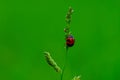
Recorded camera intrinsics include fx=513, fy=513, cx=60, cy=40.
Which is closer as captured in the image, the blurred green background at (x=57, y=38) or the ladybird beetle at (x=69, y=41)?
the ladybird beetle at (x=69, y=41)

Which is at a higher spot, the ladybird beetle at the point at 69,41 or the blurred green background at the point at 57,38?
the ladybird beetle at the point at 69,41

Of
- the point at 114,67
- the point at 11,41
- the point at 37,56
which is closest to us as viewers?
the point at 114,67

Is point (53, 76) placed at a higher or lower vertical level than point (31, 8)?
lower

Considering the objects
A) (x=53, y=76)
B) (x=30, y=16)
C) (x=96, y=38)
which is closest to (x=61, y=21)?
(x=30, y=16)

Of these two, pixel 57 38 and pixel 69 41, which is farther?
pixel 57 38

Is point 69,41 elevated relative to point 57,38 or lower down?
elevated

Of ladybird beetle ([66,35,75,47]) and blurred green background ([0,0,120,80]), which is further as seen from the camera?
blurred green background ([0,0,120,80])

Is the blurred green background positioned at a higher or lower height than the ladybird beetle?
lower

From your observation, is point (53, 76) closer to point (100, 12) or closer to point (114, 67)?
point (114, 67)
